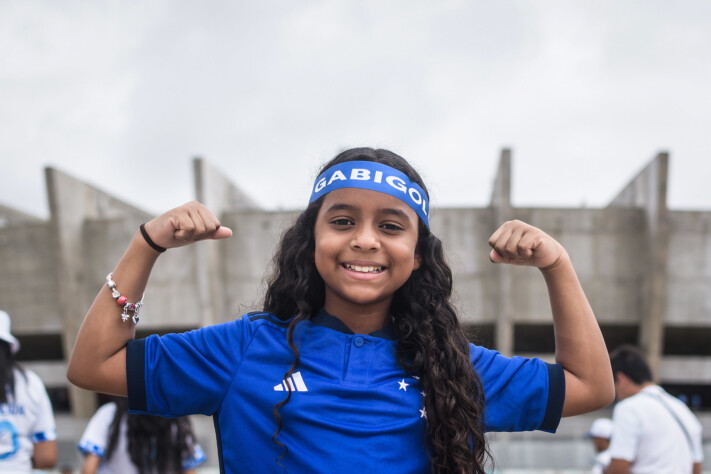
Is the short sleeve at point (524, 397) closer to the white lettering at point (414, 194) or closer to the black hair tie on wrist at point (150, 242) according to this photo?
the white lettering at point (414, 194)

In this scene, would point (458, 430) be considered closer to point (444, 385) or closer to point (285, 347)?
point (444, 385)

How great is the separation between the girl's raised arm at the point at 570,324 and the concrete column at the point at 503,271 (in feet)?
46.8

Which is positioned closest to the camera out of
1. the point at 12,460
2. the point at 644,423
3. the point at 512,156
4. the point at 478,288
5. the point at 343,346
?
the point at 343,346

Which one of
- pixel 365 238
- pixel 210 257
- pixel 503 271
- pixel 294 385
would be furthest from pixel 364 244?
pixel 210 257

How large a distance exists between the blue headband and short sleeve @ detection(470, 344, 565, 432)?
0.65 m

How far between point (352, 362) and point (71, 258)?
59.2 ft

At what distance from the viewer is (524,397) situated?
69.6 inches

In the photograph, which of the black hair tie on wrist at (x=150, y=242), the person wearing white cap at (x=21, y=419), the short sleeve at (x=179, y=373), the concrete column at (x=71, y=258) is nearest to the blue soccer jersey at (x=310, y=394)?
the short sleeve at (x=179, y=373)

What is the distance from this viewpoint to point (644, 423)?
4023 mm

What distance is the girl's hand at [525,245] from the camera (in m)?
1.76

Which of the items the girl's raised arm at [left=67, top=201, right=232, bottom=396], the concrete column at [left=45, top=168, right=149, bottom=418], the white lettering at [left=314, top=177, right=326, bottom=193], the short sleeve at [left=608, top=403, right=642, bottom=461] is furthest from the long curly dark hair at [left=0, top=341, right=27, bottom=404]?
the concrete column at [left=45, top=168, right=149, bottom=418]

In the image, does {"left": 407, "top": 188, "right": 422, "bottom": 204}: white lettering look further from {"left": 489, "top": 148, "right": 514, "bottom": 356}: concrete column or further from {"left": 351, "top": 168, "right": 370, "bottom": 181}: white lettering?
{"left": 489, "top": 148, "right": 514, "bottom": 356}: concrete column

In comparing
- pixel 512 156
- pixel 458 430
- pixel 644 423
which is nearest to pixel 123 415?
pixel 458 430

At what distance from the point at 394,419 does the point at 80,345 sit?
1.01 meters
